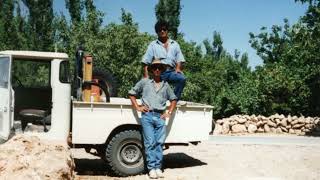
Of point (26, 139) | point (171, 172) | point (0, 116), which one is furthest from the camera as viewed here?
point (171, 172)

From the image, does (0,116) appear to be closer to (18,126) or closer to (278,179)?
(18,126)

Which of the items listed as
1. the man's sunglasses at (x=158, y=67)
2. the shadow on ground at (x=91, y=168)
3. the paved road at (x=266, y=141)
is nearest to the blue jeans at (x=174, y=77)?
the man's sunglasses at (x=158, y=67)

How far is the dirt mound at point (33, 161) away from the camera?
19.3ft

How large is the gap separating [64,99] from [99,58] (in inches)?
570

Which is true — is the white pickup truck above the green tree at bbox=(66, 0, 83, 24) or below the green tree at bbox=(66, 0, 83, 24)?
below

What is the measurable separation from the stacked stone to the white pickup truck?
11.2 meters

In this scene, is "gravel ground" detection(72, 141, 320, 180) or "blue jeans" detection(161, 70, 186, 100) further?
"blue jeans" detection(161, 70, 186, 100)

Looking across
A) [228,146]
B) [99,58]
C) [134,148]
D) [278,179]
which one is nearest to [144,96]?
[134,148]

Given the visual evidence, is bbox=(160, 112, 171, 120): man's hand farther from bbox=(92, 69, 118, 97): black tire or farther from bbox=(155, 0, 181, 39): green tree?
bbox=(155, 0, 181, 39): green tree

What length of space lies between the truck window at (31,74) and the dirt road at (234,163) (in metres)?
1.85

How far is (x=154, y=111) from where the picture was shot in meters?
9.32

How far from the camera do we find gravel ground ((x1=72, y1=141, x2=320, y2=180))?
9500 millimetres

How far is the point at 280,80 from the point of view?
2336cm

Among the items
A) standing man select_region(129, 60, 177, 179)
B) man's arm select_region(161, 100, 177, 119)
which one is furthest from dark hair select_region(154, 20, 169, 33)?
man's arm select_region(161, 100, 177, 119)
